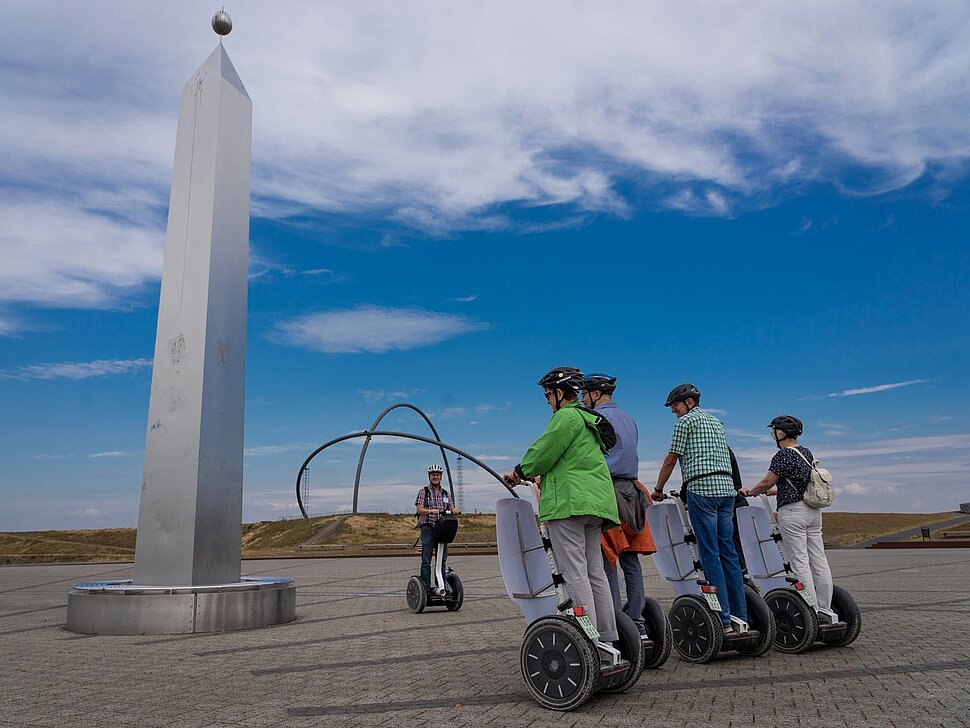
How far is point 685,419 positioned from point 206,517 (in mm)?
5608

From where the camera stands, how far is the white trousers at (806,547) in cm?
654

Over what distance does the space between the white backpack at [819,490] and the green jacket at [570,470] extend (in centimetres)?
251

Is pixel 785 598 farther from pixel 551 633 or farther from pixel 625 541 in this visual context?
pixel 551 633

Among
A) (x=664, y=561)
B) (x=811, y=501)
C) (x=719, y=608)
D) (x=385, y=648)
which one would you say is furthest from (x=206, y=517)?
(x=811, y=501)

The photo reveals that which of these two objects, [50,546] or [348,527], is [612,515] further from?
[348,527]

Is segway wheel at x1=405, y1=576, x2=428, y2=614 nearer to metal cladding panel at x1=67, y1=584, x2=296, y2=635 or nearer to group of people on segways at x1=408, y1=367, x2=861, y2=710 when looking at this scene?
metal cladding panel at x1=67, y1=584, x2=296, y2=635

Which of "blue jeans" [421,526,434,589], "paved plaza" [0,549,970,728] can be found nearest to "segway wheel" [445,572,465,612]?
"blue jeans" [421,526,434,589]

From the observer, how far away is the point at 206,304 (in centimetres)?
934

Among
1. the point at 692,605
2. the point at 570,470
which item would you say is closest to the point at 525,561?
the point at 570,470

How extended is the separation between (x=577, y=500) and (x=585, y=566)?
425mm

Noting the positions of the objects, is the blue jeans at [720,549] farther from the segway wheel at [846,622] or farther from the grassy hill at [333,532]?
the grassy hill at [333,532]

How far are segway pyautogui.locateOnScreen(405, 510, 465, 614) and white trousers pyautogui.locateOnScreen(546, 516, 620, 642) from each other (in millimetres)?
5321

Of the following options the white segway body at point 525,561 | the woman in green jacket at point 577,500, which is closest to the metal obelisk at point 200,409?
the white segway body at point 525,561

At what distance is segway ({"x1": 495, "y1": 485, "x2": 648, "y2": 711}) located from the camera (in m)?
4.57
